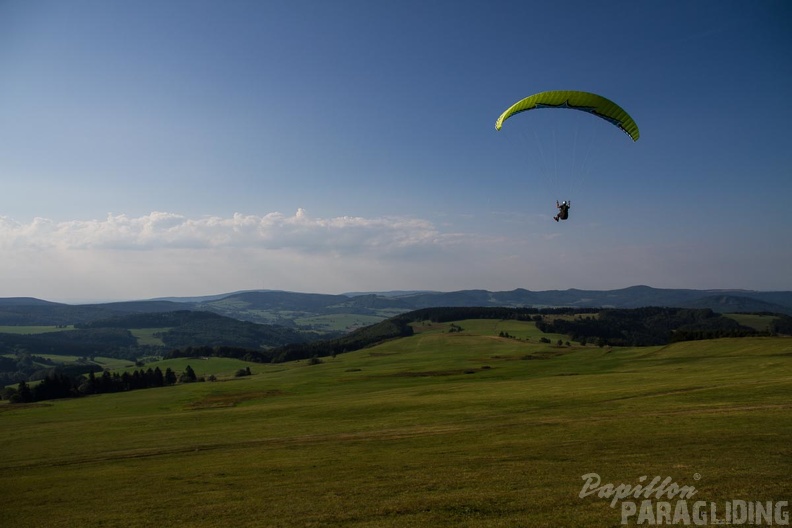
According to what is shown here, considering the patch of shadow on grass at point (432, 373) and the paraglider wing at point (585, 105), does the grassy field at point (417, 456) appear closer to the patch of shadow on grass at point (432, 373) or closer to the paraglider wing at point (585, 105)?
the paraglider wing at point (585, 105)

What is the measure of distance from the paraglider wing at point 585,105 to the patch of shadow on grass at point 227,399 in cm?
5244

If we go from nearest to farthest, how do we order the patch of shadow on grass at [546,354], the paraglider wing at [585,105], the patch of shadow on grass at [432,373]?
1. the paraglider wing at [585,105]
2. the patch of shadow on grass at [432,373]
3. the patch of shadow on grass at [546,354]

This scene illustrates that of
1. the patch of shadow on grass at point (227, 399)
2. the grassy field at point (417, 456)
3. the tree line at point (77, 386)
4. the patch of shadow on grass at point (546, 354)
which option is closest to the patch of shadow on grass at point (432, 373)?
the patch of shadow on grass at point (227, 399)

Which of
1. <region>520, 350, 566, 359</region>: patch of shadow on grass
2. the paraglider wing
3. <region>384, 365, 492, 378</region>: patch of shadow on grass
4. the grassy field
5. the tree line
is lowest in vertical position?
the tree line

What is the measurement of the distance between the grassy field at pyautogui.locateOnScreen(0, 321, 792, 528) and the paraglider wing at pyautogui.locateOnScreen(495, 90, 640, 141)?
2316 cm

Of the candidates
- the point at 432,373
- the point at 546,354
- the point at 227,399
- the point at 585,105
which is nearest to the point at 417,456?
the point at 585,105

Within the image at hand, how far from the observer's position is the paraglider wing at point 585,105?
36219 millimetres

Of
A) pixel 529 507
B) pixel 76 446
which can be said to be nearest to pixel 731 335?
pixel 529 507

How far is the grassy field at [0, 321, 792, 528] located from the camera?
1783 cm

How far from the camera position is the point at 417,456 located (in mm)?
25812

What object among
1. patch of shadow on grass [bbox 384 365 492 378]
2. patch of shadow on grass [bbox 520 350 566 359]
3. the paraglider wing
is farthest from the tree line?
the paraglider wing

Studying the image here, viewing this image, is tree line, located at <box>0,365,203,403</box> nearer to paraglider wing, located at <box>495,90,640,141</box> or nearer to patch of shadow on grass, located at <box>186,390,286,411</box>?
patch of shadow on grass, located at <box>186,390,286,411</box>

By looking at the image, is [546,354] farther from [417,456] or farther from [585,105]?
[417,456]

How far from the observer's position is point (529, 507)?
16.6m
